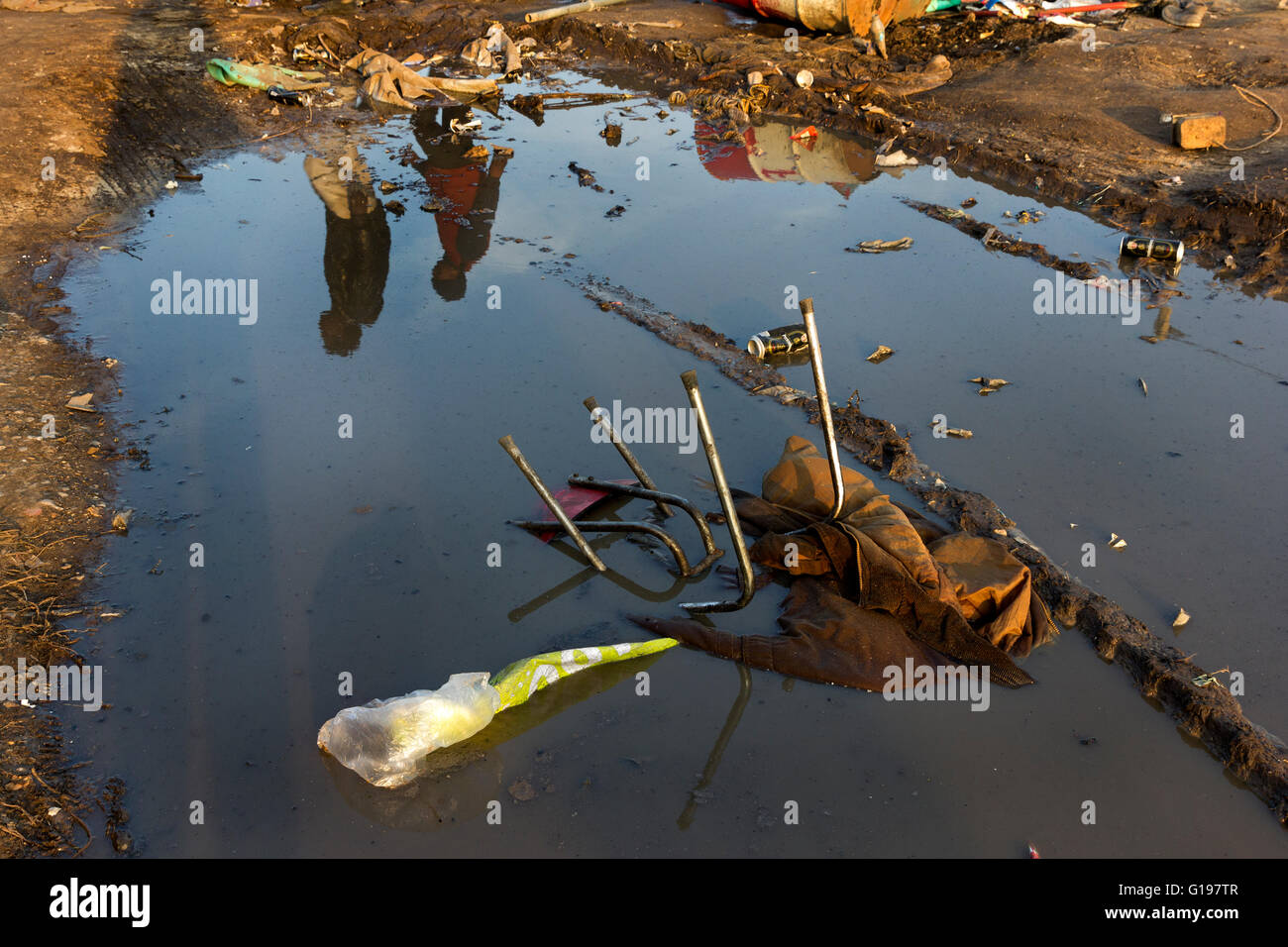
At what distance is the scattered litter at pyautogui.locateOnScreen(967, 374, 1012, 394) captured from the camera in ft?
19.2

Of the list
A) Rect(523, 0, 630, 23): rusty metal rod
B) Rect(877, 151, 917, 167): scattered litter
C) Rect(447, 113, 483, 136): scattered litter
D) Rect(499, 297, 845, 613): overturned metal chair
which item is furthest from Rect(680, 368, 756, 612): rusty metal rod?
Rect(523, 0, 630, 23): rusty metal rod

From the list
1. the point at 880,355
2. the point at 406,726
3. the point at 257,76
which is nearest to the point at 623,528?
the point at 406,726

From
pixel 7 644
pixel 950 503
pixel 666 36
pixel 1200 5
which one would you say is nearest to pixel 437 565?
pixel 7 644

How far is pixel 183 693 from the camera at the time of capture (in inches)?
155

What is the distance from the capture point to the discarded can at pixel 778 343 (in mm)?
6254

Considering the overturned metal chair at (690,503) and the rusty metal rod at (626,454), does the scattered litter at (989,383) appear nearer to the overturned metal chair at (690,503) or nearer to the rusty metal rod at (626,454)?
the overturned metal chair at (690,503)

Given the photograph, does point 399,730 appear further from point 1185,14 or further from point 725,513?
point 1185,14

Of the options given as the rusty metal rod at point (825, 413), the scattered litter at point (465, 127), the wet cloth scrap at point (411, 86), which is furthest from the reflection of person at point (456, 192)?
the rusty metal rod at point (825, 413)

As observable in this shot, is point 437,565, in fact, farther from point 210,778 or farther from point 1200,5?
point 1200,5

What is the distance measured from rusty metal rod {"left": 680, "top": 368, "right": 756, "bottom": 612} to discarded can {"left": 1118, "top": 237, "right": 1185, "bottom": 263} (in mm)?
5022

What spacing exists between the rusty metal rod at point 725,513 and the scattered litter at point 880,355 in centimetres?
239

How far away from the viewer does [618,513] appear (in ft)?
16.4

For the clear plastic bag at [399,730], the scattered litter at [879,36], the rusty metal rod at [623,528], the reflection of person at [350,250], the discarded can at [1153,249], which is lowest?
the clear plastic bag at [399,730]
